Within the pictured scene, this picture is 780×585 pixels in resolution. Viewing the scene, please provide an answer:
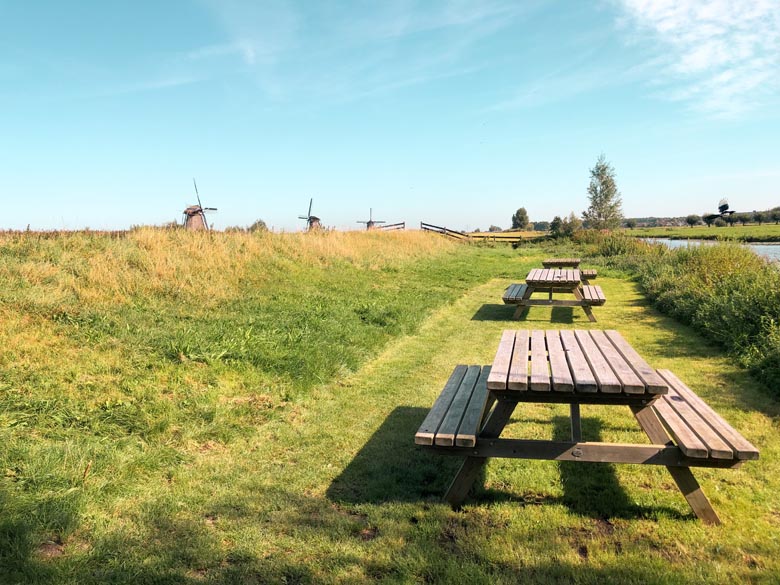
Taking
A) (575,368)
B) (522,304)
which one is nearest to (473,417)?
(575,368)

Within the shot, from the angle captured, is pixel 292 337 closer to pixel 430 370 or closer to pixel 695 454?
pixel 430 370

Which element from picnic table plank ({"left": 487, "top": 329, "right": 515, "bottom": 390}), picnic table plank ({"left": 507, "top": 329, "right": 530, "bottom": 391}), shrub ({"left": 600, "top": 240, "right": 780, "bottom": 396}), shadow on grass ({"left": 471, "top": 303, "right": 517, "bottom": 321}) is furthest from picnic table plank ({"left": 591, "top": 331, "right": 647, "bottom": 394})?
shadow on grass ({"left": 471, "top": 303, "right": 517, "bottom": 321})

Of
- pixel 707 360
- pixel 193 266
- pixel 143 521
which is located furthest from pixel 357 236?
pixel 143 521

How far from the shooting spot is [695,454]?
9.21 feet

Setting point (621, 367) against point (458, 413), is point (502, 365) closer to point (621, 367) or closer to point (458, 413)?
point (458, 413)

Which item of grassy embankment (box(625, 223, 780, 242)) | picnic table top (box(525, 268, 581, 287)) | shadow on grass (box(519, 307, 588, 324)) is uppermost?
grassy embankment (box(625, 223, 780, 242))

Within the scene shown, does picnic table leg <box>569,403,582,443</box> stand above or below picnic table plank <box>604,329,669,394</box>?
below

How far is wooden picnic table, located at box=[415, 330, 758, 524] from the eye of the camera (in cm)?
287

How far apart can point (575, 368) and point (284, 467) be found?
7.60ft

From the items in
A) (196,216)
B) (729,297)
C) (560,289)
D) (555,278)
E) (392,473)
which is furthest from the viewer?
(196,216)

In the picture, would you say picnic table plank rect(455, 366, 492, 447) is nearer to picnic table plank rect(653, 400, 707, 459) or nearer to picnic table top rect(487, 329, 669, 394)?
picnic table top rect(487, 329, 669, 394)

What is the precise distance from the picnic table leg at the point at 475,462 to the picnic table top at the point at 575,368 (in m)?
0.24

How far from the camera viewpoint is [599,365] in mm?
3309

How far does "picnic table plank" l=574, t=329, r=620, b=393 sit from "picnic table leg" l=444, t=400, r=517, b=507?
1.85ft
